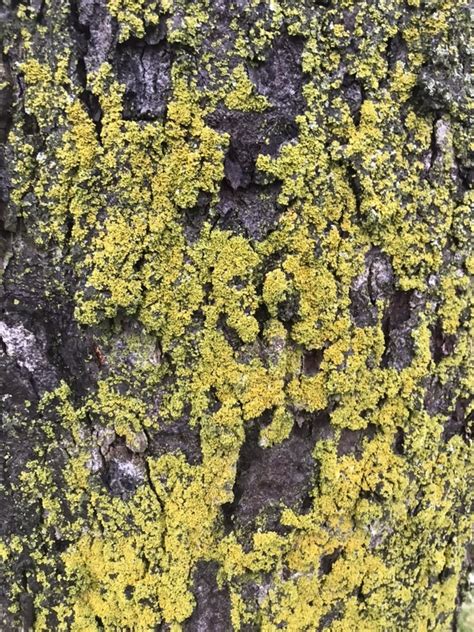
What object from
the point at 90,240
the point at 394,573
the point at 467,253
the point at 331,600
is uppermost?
the point at 467,253

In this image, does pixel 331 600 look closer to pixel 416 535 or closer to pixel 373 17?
pixel 416 535

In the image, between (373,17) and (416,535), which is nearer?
(373,17)

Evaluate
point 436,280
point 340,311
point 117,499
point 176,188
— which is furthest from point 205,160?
point 117,499

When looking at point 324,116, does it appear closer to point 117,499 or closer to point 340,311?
point 340,311

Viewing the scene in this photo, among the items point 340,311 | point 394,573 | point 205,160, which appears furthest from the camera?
point 394,573

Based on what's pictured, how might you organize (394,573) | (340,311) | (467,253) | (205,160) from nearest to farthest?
(205,160) → (340,311) → (467,253) → (394,573)

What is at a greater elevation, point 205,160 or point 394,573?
point 205,160

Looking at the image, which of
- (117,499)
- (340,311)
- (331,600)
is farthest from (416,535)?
(117,499)
